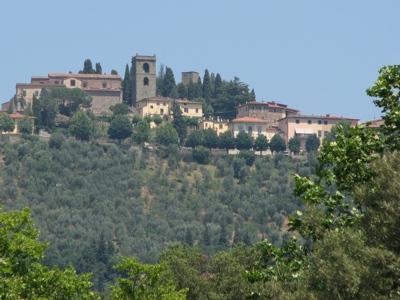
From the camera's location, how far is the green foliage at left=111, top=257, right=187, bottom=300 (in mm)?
41156

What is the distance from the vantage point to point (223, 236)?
612 feet

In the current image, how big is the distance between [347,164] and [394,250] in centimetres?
459

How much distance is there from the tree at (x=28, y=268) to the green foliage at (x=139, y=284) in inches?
132

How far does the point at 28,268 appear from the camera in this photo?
121 ft

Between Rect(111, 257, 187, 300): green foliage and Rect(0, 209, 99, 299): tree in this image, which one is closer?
Rect(0, 209, 99, 299): tree

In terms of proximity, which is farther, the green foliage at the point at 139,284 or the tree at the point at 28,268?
the green foliage at the point at 139,284

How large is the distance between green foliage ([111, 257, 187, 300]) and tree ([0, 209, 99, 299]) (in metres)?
3.35

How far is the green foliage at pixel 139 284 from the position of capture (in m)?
41.2

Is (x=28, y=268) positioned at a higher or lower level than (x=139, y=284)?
higher

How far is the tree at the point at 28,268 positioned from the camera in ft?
117

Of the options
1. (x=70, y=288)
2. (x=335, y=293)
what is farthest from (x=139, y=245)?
(x=335, y=293)

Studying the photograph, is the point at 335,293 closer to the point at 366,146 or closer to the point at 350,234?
the point at 350,234

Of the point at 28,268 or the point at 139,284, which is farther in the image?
the point at 139,284

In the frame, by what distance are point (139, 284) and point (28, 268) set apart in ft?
20.6
